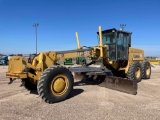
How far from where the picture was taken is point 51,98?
678 cm

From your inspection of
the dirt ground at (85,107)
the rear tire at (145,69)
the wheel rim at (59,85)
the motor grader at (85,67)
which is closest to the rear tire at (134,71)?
the motor grader at (85,67)

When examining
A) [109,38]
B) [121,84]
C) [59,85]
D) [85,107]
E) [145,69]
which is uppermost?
[109,38]

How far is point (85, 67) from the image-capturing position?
1002cm

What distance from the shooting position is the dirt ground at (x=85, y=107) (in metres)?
5.55

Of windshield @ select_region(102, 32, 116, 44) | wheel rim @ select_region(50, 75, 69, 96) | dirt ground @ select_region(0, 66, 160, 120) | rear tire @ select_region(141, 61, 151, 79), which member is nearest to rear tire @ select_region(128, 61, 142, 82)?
rear tire @ select_region(141, 61, 151, 79)

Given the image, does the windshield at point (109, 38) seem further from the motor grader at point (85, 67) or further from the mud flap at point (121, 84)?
the mud flap at point (121, 84)

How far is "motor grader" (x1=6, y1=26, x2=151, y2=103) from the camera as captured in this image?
23.0ft

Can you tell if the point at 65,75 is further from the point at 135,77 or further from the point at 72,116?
the point at 135,77

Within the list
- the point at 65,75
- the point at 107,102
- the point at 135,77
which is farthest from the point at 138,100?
the point at 135,77

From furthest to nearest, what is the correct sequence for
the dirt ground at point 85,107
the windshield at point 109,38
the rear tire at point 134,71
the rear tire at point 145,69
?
the rear tire at point 145,69
the windshield at point 109,38
the rear tire at point 134,71
the dirt ground at point 85,107

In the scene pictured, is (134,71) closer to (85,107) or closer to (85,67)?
(85,67)

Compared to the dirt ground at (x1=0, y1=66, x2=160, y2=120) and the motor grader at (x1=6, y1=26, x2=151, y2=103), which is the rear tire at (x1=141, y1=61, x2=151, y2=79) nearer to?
the motor grader at (x1=6, y1=26, x2=151, y2=103)

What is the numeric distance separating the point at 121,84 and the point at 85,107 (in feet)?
9.22

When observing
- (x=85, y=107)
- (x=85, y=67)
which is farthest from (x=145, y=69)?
(x=85, y=107)
